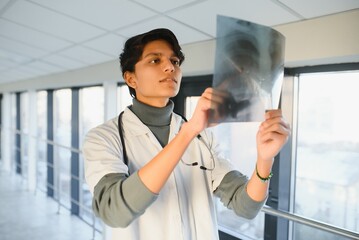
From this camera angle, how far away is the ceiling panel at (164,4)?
4.11 ft

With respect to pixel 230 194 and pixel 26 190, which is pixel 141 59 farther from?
pixel 26 190

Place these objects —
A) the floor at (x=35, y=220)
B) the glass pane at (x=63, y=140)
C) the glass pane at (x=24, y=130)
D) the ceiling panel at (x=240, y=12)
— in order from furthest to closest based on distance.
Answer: the glass pane at (x=24, y=130) → the glass pane at (x=63, y=140) → the floor at (x=35, y=220) → the ceiling panel at (x=240, y=12)

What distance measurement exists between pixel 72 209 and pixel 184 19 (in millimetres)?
3617

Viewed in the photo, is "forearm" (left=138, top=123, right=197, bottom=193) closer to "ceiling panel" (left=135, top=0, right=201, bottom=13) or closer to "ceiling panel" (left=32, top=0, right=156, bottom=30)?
"ceiling panel" (left=135, top=0, right=201, bottom=13)

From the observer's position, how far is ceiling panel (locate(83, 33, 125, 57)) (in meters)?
1.86

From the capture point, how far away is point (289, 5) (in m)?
1.15

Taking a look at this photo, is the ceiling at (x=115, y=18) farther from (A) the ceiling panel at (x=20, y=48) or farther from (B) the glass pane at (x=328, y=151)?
(B) the glass pane at (x=328, y=151)

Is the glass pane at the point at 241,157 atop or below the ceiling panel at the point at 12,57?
below

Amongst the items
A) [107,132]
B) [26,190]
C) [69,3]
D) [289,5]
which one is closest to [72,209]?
[26,190]

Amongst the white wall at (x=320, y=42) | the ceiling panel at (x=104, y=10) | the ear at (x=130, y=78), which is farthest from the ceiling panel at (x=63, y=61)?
the ear at (x=130, y=78)

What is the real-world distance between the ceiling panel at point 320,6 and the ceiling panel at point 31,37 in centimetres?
161

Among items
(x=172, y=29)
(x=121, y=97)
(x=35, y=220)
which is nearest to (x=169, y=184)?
(x=172, y=29)

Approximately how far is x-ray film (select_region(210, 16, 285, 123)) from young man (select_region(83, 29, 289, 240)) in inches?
1.1

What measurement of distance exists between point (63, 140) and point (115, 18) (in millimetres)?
3437
